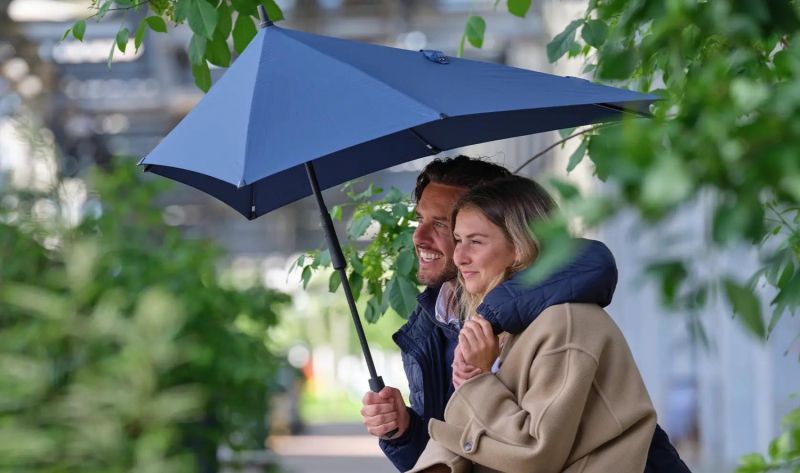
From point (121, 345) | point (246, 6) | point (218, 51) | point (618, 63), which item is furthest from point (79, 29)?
point (121, 345)

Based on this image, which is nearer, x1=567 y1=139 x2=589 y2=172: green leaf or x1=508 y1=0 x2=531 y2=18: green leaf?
x1=508 y1=0 x2=531 y2=18: green leaf

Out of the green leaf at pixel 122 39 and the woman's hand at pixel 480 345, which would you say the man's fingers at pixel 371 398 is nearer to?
the woman's hand at pixel 480 345

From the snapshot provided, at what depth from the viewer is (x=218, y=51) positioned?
3.10m

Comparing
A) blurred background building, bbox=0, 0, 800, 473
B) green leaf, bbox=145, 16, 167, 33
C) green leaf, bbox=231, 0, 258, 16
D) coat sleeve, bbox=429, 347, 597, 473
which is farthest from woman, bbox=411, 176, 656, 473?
blurred background building, bbox=0, 0, 800, 473

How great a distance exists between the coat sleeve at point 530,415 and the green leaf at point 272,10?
1114mm

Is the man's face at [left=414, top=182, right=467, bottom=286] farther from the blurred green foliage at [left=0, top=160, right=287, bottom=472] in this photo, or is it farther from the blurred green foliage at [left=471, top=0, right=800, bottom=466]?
the blurred green foliage at [left=0, top=160, right=287, bottom=472]

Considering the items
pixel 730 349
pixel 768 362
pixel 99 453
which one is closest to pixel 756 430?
pixel 730 349

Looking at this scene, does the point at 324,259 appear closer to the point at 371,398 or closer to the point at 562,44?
the point at 371,398

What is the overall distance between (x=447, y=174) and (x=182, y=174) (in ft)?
2.12

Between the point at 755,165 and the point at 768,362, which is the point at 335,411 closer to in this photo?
the point at 768,362

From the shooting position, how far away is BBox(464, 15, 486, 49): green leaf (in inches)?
141

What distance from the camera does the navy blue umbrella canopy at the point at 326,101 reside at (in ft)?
7.39

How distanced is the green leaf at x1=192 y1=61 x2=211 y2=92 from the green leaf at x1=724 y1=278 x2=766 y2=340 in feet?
7.44

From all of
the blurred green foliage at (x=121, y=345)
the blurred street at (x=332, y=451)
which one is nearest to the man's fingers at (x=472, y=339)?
the blurred green foliage at (x=121, y=345)
